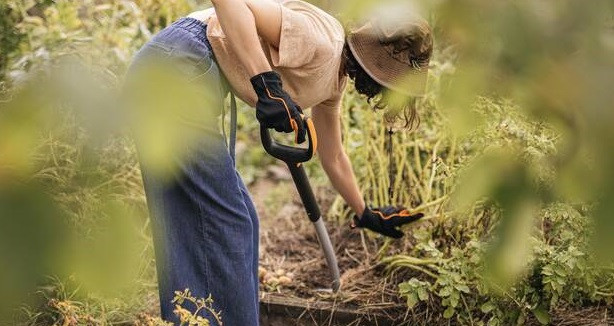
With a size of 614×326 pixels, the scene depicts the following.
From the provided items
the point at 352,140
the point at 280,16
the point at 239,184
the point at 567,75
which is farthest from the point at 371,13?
the point at 352,140

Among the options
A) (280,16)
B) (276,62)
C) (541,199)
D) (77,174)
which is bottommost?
(276,62)

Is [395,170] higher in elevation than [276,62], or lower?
lower

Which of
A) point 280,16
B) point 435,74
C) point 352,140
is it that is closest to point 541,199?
point 280,16

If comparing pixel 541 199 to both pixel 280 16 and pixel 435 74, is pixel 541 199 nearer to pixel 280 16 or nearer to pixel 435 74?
pixel 280 16

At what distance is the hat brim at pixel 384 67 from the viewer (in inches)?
78.7

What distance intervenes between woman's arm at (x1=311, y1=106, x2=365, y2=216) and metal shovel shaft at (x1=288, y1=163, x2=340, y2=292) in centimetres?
9

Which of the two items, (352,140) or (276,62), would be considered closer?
(276,62)

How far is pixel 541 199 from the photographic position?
2.65 feet

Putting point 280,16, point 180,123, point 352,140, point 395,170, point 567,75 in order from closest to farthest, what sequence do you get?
1. point 567,75
2. point 180,123
3. point 280,16
4. point 395,170
5. point 352,140

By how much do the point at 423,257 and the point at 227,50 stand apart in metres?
1.21

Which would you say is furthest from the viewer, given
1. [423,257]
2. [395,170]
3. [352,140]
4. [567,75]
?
[352,140]

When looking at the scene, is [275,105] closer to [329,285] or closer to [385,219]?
[385,219]

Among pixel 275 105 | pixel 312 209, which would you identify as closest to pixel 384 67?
pixel 275 105

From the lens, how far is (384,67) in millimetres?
2086
